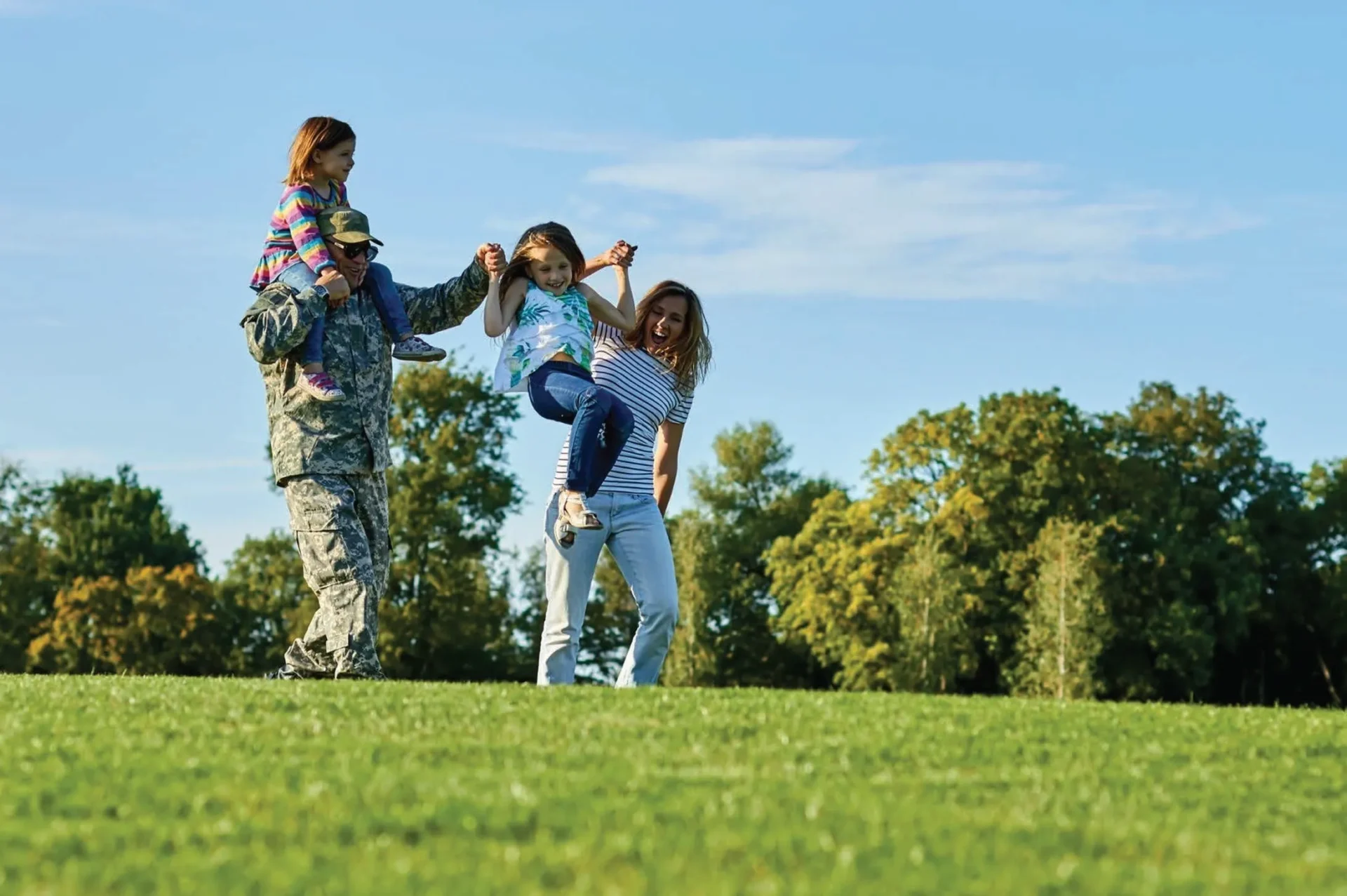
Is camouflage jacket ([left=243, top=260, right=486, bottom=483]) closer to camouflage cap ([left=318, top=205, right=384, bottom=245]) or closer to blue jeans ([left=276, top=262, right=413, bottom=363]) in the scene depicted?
blue jeans ([left=276, top=262, right=413, bottom=363])

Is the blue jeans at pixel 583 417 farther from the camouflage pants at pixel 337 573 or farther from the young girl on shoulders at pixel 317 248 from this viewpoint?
the camouflage pants at pixel 337 573

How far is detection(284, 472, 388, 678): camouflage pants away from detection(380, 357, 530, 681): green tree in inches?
1574

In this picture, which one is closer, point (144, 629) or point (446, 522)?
point (446, 522)

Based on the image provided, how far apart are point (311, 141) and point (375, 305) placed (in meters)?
1.27

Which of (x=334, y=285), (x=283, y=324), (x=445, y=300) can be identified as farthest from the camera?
(x=445, y=300)

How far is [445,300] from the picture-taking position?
12.8 meters

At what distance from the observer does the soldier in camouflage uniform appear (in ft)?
39.2

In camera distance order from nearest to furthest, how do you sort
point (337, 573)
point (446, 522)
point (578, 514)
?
point (578, 514) < point (337, 573) < point (446, 522)

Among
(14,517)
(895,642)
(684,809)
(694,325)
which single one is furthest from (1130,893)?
(14,517)

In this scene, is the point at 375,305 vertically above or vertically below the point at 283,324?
above

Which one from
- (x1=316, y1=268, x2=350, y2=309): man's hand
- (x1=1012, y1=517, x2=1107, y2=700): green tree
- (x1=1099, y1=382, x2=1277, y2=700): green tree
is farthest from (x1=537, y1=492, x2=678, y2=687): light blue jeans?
(x1=1099, y1=382, x2=1277, y2=700): green tree

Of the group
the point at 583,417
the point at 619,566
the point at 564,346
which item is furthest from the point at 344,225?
the point at 619,566

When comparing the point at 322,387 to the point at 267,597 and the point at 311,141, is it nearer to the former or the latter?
the point at 311,141

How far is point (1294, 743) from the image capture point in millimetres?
9445
